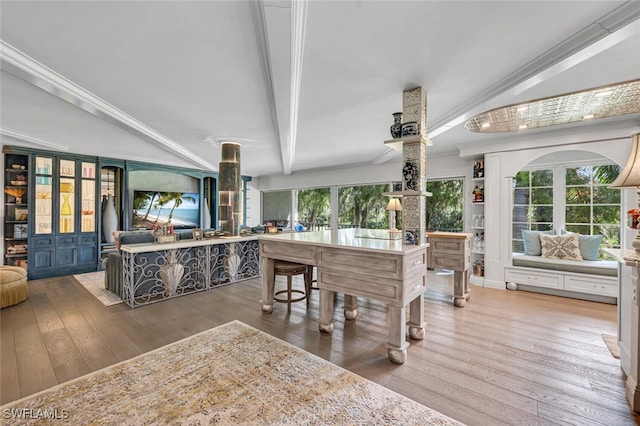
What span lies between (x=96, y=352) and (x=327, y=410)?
2074 mm

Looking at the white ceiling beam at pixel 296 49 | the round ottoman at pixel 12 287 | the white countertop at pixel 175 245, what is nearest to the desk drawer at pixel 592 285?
the white ceiling beam at pixel 296 49

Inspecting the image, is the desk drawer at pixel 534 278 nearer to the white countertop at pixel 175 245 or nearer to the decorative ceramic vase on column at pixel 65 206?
the white countertop at pixel 175 245

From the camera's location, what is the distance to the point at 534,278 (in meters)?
4.09

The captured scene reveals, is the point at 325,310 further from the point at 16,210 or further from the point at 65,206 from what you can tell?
the point at 16,210

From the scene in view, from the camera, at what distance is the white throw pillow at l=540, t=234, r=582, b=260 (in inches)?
161

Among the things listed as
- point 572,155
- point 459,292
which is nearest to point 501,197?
point 572,155

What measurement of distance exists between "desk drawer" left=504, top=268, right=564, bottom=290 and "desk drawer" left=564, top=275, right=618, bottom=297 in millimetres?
95

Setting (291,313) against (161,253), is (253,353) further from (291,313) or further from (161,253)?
(161,253)

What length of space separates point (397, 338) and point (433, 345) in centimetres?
53

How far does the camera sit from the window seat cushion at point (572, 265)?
11.9ft

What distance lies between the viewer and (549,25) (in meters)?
1.72

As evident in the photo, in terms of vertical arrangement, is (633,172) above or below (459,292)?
above

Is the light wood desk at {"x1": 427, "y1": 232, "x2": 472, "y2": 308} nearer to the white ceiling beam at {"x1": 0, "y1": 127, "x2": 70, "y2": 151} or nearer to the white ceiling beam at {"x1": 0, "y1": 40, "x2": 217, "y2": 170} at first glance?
the white ceiling beam at {"x1": 0, "y1": 40, "x2": 217, "y2": 170}
